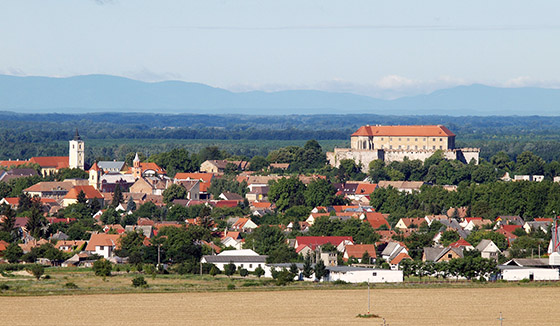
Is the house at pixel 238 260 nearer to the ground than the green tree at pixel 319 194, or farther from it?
nearer to the ground

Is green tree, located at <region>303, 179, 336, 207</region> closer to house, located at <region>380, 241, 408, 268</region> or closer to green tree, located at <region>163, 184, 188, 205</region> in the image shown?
green tree, located at <region>163, 184, 188, 205</region>

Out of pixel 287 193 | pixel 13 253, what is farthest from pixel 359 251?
pixel 287 193

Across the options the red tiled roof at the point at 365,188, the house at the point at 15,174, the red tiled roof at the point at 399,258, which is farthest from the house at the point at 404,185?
the red tiled roof at the point at 399,258

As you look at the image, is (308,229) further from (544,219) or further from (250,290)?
(250,290)

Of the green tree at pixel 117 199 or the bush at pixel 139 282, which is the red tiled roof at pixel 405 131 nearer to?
the green tree at pixel 117 199

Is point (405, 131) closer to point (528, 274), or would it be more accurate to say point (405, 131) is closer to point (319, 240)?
point (319, 240)

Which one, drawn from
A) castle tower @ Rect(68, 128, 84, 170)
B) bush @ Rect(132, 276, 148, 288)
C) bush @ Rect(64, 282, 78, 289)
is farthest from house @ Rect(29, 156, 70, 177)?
bush @ Rect(132, 276, 148, 288)

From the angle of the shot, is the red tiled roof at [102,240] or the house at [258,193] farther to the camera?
the house at [258,193]
